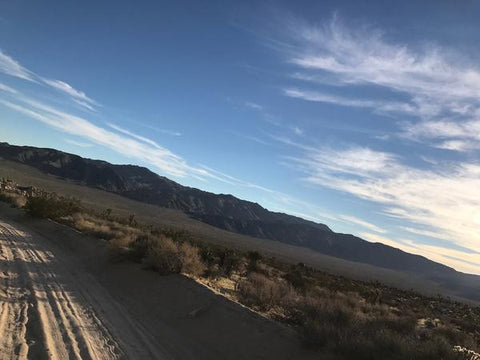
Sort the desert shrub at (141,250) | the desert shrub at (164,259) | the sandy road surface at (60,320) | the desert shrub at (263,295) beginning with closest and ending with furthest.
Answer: the sandy road surface at (60,320) → the desert shrub at (263,295) → the desert shrub at (164,259) → the desert shrub at (141,250)

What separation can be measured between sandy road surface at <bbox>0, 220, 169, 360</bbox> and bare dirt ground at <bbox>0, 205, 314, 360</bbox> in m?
0.02

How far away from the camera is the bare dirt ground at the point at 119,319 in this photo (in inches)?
335

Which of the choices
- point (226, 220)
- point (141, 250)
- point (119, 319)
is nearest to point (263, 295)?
point (119, 319)

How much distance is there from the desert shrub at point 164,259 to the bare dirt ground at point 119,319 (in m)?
0.35

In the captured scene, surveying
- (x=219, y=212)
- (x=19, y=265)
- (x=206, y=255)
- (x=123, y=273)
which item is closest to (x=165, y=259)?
(x=123, y=273)

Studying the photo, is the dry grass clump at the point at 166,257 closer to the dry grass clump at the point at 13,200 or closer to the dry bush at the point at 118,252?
the dry bush at the point at 118,252

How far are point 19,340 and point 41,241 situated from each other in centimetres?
1595

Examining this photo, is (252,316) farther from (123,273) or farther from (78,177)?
(78,177)

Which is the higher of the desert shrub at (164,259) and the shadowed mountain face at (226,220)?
the shadowed mountain face at (226,220)

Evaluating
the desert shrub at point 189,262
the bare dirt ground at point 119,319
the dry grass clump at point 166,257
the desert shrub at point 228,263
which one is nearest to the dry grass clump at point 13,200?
the desert shrub at point 228,263

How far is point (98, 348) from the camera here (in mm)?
8469

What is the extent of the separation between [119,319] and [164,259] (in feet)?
16.7

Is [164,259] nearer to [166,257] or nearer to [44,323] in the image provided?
[166,257]

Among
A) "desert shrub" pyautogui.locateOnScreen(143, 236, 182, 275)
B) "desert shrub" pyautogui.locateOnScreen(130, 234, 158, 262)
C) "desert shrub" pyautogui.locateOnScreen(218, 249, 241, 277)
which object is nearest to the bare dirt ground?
"desert shrub" pyautogui.locateOnScreen(143, 236, 182, 275)
